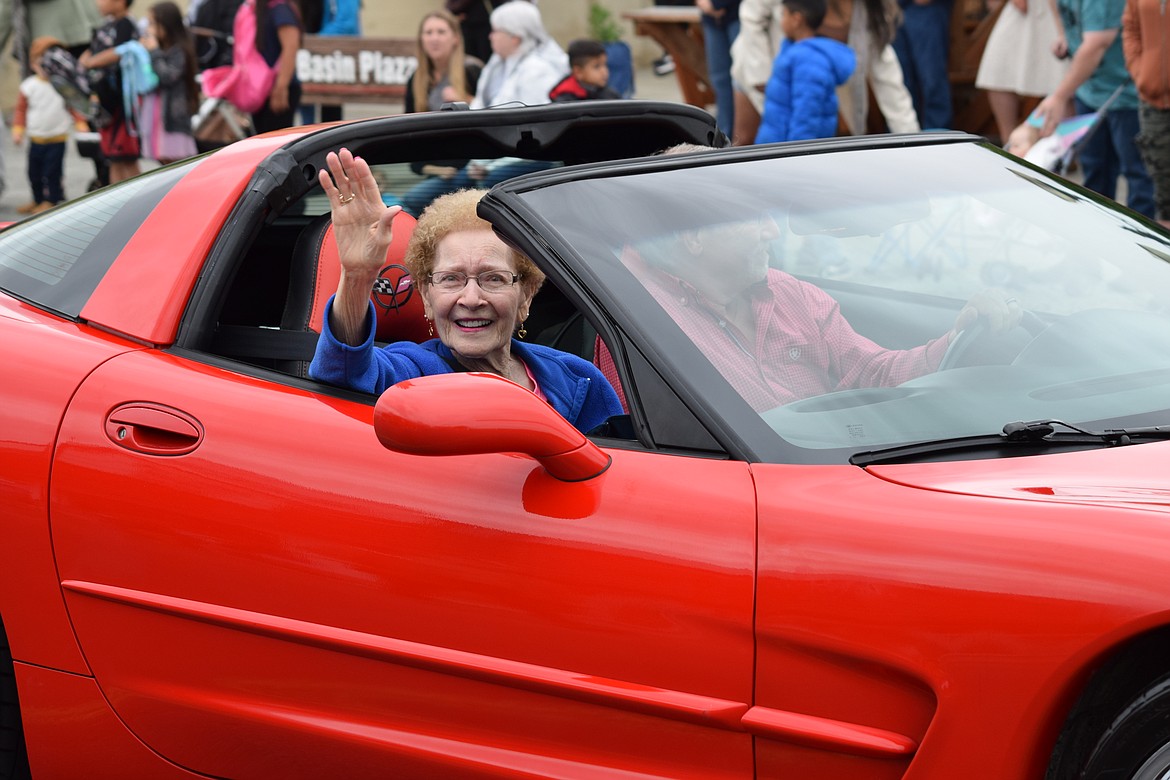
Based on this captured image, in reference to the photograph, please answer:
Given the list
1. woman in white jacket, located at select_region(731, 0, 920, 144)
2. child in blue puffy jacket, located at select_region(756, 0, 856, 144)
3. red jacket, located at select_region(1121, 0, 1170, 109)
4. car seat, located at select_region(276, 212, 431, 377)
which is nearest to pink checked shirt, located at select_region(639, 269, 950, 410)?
car seat, located at select_region(276, 212, 431, 377)

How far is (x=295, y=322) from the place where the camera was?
9.76ft

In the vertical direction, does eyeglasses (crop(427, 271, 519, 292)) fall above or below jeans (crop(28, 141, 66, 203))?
above

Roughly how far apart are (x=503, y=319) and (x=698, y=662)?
950mm

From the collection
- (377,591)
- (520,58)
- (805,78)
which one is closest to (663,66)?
(520,58)

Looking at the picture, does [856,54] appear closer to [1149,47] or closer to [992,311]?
[1149,47]

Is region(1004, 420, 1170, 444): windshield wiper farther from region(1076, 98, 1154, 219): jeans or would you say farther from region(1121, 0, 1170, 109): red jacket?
region(1076, 98, 1154, 219): jeans

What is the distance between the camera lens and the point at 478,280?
2840 millimetres

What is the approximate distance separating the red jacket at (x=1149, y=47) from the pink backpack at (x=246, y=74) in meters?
5.09

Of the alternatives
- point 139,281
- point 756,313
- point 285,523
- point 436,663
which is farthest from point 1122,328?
point 139,281

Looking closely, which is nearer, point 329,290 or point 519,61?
point 329,290

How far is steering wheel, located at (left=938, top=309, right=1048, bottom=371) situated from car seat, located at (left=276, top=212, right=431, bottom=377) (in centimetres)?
109

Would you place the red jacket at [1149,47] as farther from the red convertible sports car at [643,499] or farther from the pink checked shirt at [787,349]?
the pink checked shirt at [787,349]

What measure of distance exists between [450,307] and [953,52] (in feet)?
24.0

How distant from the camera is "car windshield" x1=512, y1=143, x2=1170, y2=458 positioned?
2.30m
